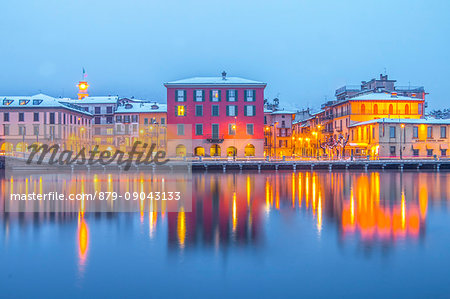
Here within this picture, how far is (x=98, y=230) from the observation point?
2070cm

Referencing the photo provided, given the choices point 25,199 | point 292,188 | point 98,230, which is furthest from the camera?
point 292,188

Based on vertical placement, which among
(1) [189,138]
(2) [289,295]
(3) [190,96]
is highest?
(3) [190,96]

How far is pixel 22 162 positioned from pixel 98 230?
40.8 metres

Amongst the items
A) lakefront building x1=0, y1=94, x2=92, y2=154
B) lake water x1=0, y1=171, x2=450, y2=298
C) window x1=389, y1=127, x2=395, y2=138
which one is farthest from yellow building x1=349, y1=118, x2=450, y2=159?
lakefront building x1=0, y1=94, x2=92, y2=154

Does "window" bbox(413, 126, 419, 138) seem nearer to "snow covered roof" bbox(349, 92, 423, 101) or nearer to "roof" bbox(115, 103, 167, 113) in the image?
"snow covered roof" bbox(349, 92, 423, 101)

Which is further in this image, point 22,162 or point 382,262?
point 22,162

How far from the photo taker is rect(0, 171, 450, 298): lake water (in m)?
13.3

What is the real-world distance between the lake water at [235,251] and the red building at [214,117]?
37.0 meters

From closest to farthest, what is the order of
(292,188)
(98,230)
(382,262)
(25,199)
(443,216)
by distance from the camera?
(382,262) < (98,230) < (443,216) < (25,199) < (292,188)

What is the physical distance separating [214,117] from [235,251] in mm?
49462

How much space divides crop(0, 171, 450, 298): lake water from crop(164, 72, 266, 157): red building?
37030mm

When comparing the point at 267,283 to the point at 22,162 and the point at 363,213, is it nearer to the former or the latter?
the point at 363,213

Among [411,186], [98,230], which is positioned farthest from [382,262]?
[411,186]
